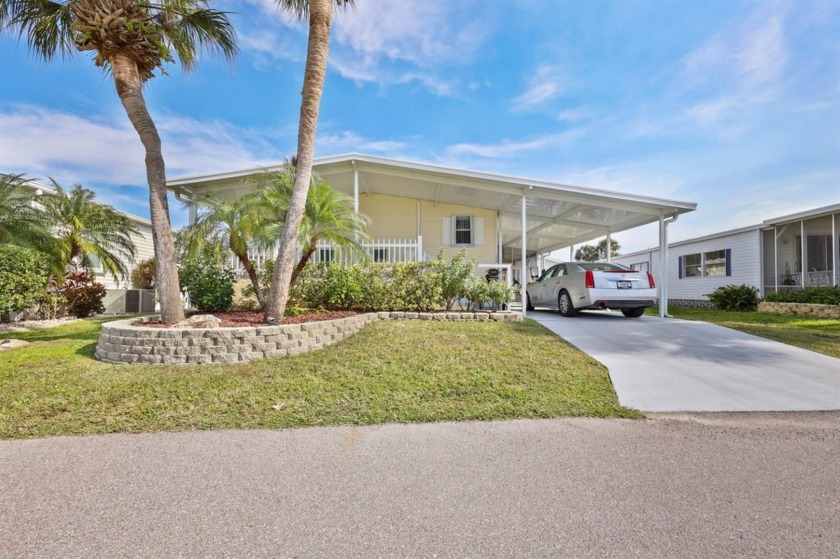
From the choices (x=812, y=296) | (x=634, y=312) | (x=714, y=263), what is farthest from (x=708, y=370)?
(x=714, y=263)

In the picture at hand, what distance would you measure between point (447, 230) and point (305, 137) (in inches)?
297

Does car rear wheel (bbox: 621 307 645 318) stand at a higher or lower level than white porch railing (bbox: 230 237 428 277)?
lower

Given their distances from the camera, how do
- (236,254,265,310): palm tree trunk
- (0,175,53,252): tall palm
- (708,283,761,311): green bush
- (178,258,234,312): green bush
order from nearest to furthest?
(236,254,265,310): palm tree trunk < (0,175,53,252): tall palm < (178,258,234,312): green bush < (708,283,761,311): green bush

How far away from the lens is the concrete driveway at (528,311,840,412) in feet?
13.7

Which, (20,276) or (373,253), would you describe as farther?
(373,253)

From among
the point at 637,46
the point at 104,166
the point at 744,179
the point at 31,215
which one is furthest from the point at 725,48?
the point at 104,166

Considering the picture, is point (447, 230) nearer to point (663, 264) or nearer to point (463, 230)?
point (463, 230)

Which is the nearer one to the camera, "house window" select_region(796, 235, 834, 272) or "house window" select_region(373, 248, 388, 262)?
"house window" select_region(373, 248, 388, 262)

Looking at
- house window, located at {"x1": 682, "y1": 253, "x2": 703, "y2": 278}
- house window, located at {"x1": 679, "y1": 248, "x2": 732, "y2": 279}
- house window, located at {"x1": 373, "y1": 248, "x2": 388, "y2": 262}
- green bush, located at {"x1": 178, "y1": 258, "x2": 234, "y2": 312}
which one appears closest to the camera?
green bush, located at {"x1": 178, "y1": 258, "x2": 234, "y2": 312}

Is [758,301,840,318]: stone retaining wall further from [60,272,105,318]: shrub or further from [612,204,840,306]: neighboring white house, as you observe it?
[60,272,105,318]: shrub

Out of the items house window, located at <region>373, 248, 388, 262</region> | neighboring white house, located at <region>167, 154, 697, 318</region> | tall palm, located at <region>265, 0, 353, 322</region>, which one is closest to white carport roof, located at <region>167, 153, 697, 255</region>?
neighboring white house, located at <region>167, 154, 697, 318</region>

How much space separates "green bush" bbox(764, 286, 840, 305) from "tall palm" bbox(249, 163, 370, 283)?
1406 centimetres

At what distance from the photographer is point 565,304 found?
32.6ft

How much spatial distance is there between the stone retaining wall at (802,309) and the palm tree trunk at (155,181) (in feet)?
54.4
